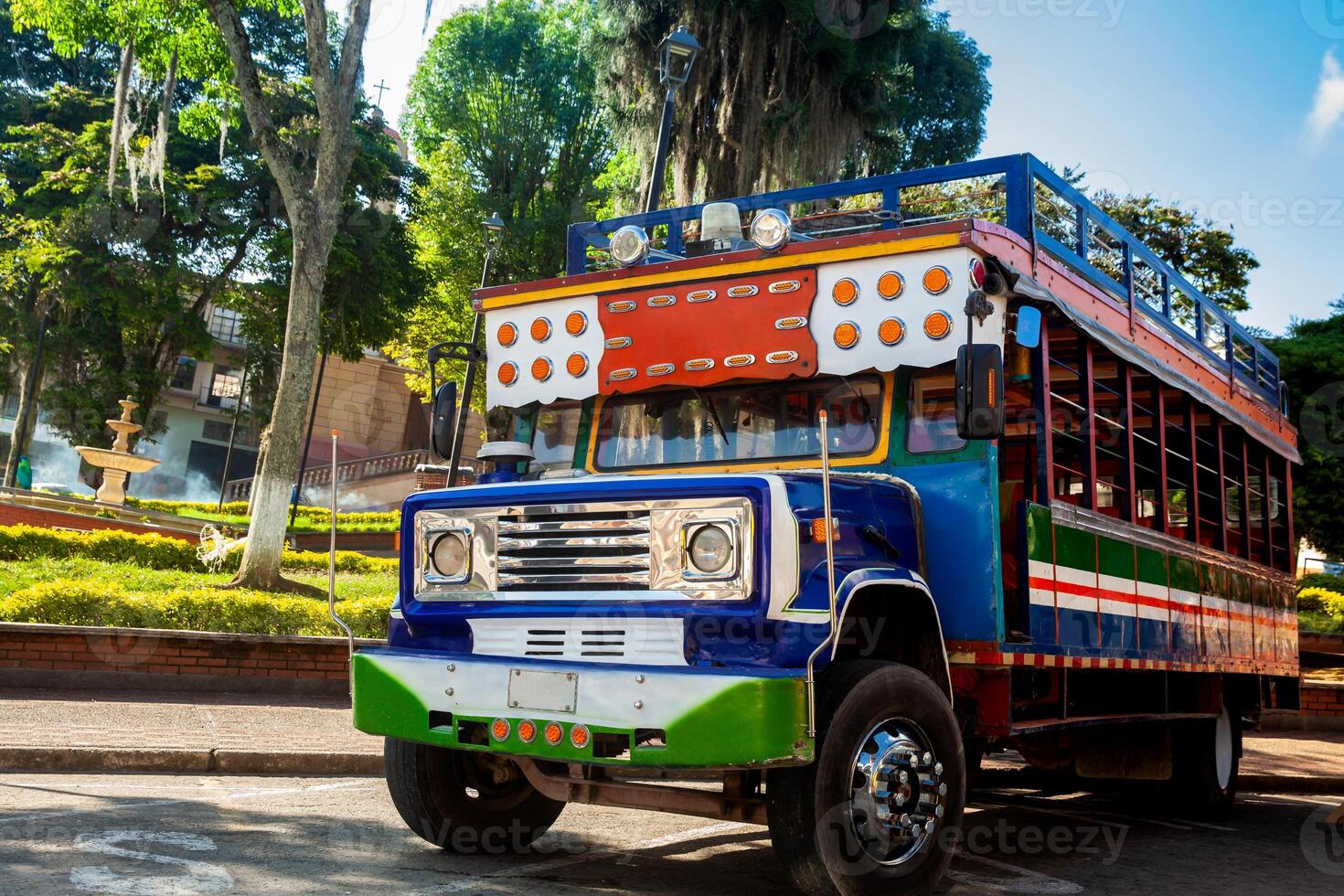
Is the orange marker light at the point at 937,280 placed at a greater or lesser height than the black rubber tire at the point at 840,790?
greater

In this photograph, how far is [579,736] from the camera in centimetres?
516

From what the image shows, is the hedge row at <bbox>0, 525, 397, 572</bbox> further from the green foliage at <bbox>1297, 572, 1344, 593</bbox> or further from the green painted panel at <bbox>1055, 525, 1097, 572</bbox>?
the green foliage at <bbox>1297, 572, 1344, 593</bbox>

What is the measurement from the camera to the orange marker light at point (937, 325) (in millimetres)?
6270

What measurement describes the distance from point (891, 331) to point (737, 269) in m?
0.93

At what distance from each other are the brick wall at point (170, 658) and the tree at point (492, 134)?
2937cm

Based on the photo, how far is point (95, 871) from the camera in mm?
5387

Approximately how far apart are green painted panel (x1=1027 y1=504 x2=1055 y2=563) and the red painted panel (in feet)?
4.47

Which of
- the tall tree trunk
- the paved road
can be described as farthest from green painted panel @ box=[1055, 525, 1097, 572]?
the tall tree trunk

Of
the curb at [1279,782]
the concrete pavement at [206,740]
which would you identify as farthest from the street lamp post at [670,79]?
the curb at [1279,782]

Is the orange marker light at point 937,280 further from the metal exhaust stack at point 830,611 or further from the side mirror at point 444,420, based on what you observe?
the side mirror at point 444,420

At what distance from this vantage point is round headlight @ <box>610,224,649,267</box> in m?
7.19

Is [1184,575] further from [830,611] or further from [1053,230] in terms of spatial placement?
[830,611]

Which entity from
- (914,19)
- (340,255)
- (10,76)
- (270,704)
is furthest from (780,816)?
(10,76)

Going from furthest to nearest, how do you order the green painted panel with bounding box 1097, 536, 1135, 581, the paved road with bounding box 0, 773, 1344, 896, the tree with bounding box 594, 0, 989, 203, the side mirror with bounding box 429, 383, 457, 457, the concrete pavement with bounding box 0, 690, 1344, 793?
1. the tree with bounding box 594, 0, 989, 203
2. the concrete pavement with bounding box 0, 690, 1344, 793
3. the green painted panel with bounding box 1097, 536, 1135, 581
4. the side mirror with bounding box 429, 383, 457, 457
5. the paved road with bounding box 0, 773, 1344, 896
